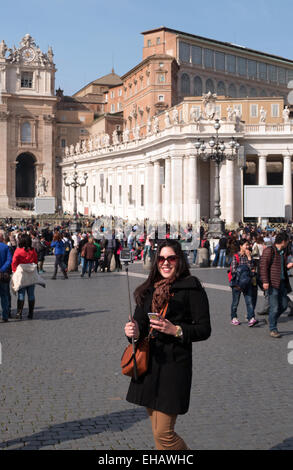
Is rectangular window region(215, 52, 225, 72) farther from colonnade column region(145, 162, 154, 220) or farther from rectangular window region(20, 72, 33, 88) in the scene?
colonnade column region(145, 162, 154, 220)

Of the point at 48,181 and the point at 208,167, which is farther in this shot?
the point at 48,181

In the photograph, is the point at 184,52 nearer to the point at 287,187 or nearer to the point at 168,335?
the point at 287,187

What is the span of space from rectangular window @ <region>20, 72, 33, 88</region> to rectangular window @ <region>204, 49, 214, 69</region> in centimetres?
2473

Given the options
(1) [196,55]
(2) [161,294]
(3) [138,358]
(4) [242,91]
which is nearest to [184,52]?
(1) [196,55]

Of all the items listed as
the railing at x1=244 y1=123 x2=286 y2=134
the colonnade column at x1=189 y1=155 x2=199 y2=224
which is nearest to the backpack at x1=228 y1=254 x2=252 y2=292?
the colonnade column at x1=189 y1=155 x2=199 y2=224

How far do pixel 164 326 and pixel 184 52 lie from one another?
67.0 m

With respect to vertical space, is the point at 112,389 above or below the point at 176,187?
below

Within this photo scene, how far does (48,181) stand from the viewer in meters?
79.2

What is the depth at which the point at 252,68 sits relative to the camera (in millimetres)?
77625

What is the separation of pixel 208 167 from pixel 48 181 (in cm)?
3782

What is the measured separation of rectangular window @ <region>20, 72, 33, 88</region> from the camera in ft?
264

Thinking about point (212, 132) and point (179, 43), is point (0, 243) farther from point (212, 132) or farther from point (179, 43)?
point (179, 43)

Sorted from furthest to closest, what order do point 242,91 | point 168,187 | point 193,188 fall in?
1. point 242,91
2. point 168,187
3. point 193,188
